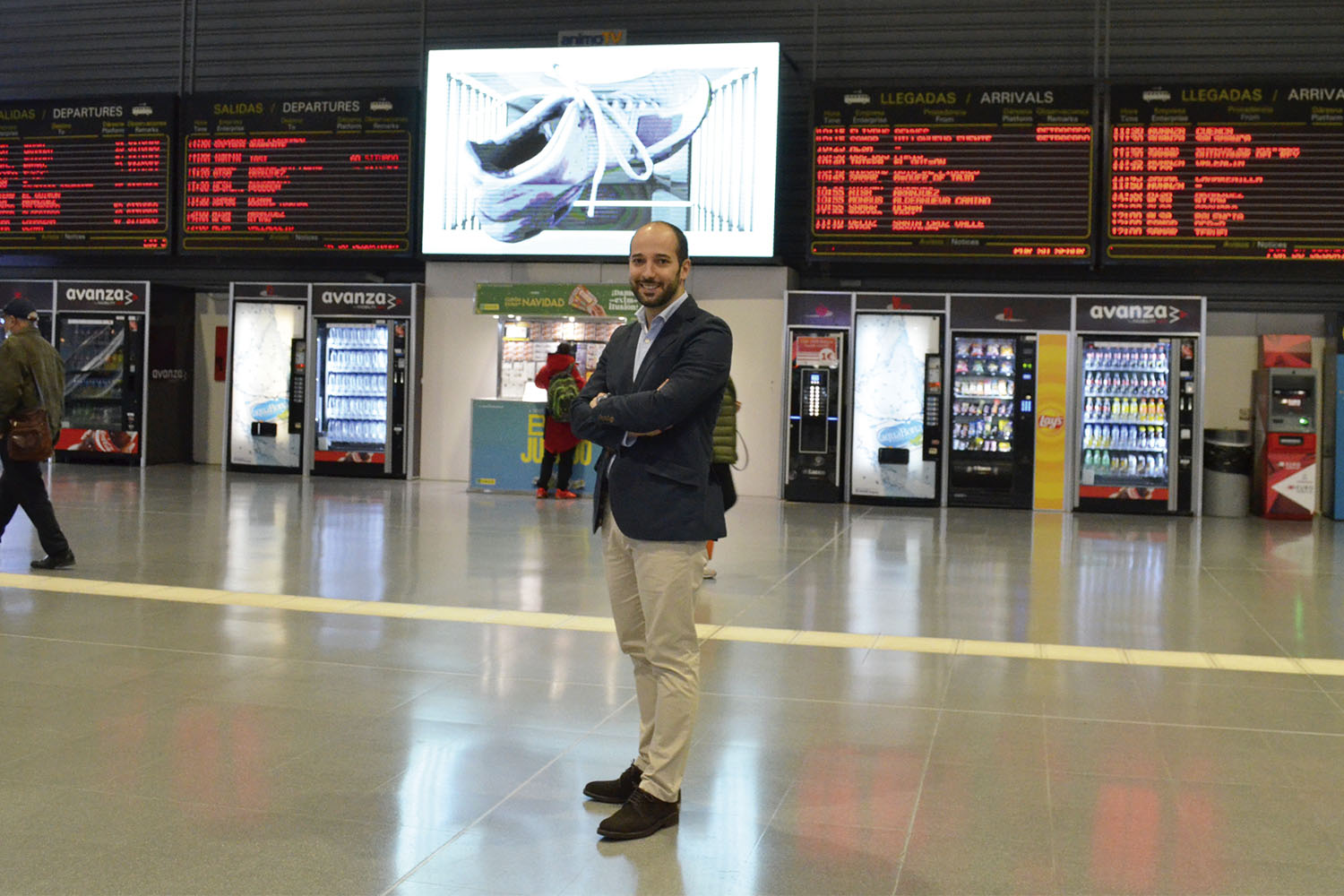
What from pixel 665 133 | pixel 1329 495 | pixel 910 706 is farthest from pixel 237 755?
pixel 1329 495

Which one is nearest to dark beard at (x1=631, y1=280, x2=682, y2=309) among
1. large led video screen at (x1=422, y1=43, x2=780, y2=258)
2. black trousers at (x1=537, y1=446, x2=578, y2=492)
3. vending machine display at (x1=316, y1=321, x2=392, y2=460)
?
large led video screen at (x1=422, y1=43, x2=780, y2=258)

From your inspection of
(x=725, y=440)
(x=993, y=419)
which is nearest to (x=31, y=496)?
(x=725, y=440)

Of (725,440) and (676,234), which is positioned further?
(725,440)

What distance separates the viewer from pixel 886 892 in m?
3.00

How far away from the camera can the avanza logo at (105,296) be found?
15.4m

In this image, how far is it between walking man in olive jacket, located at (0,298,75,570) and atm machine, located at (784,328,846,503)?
7.63 m

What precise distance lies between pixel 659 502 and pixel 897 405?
1028cm

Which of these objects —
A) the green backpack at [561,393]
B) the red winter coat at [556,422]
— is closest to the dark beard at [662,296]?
the green backpack at [561,393]

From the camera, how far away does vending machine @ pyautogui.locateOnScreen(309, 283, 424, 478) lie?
47.5ft

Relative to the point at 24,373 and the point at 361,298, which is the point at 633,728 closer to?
the point at 24,373

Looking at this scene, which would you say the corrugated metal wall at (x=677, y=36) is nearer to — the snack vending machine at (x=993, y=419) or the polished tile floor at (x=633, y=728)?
the snack vending machine at (x=993, y=419)

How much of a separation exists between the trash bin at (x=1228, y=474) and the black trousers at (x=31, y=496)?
34.7ft

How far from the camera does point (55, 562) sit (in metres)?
7.45

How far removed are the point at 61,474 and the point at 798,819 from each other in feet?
40.7
